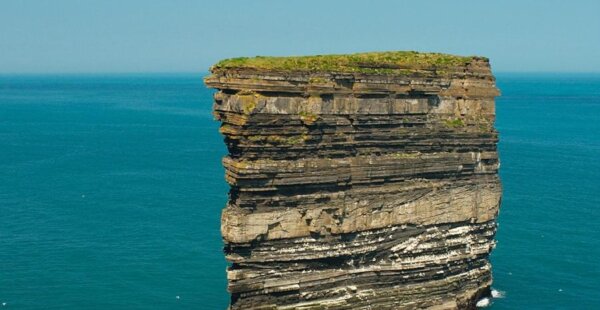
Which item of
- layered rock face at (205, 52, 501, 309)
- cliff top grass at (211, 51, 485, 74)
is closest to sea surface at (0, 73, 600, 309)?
layered rock face at (205, 52, 501, 309)

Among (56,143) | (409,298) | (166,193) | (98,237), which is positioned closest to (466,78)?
(409,298)

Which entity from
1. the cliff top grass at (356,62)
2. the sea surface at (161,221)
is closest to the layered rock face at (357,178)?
the cliff top grass at (356,62)

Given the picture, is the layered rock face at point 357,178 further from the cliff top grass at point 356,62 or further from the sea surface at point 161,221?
the sea surface at point 161,221

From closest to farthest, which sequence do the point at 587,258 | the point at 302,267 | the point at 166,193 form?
the point at 302,267 < the point at 587,258 < the point at 166,193

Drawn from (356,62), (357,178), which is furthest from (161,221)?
(356,62)

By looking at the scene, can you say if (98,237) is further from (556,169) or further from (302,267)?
(556,169)

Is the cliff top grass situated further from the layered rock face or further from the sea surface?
the sea surface

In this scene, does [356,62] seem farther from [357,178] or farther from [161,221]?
[161,221]
